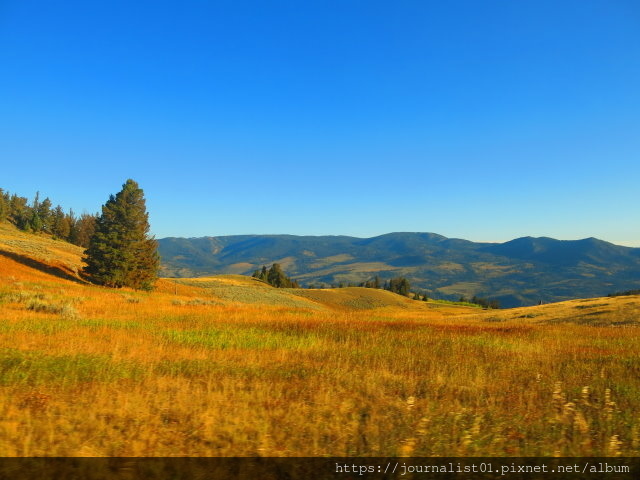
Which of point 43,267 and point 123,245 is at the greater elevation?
point 123,245

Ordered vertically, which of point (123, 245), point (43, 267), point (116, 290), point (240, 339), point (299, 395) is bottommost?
point (116, 290)

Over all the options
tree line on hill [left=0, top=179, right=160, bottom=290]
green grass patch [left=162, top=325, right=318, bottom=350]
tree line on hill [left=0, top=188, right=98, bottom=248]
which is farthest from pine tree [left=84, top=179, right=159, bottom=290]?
tree line on hill [left=0, top=188, right=98, bottom=248]

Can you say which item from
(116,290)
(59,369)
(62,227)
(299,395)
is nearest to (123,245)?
(116,290)

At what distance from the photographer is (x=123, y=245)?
Result: 45281mm

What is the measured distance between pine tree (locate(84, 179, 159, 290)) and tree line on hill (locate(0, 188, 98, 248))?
7311cm

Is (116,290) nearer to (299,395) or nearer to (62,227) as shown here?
(299,395)

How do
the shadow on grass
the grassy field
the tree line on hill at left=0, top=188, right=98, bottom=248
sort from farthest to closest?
the tree line on hill at left=0, top=188, right=98, bottom=248
the shadow on grass
the grassy field

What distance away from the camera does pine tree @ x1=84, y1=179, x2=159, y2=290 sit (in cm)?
4381

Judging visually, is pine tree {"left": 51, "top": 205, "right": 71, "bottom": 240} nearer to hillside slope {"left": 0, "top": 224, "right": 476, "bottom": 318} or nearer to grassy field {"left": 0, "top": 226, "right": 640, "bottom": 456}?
hillside slope {"left": 0, "top": 224, "right": 476, "bottom": 318}

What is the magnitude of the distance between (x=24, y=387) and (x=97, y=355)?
1963 millimetres

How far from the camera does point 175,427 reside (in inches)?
194

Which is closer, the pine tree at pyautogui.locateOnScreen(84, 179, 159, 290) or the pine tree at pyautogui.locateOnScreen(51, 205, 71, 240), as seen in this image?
the pine tree at pyautogui.locateOnScreen(84, 179, 159, 290)

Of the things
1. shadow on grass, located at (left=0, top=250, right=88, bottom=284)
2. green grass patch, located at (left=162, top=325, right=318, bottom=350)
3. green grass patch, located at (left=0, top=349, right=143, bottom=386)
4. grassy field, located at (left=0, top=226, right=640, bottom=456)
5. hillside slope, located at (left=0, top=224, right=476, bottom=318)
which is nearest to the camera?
grassy field, located at (left=0, top=226, right=640, bottom=456)

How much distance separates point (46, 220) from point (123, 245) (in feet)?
342
